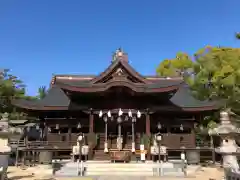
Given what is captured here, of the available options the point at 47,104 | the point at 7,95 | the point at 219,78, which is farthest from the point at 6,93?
the point at 219,78

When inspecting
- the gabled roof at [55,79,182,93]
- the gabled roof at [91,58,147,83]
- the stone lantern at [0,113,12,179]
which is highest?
the gabled roof at [91,58,147,83]

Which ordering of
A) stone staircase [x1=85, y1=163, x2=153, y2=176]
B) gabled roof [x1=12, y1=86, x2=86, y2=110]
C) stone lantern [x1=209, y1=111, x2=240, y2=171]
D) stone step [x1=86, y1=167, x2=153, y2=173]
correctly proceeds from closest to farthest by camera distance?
stone lantern [x1=209, y1=111, x2=240, y2=171] → stone staircase [x1=85, y1=163, x2=153, y2=176] → stone step [x1=86, y1=167, x2=153, y2=173] → gabled roof [x1=12, y1=86, x2=86, y2=110]

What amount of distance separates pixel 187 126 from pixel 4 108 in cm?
2329

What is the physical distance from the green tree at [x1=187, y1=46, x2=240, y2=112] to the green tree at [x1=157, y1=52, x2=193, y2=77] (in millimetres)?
11960

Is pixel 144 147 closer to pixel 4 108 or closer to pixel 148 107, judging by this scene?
pixel 148 107

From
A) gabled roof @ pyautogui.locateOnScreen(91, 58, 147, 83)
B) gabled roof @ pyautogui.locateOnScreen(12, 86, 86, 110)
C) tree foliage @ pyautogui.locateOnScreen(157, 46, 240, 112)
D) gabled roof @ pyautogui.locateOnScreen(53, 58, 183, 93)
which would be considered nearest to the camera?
gabled roof @ pyautogui.locateOnScreen(53, 58, 183, 93)

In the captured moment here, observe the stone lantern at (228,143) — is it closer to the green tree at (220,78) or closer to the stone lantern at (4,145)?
the stone lantern at (4,145)

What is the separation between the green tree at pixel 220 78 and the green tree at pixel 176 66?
12.0 metres

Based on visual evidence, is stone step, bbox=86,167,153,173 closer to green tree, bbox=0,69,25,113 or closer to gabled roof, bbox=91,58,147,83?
gabled roof, bbox=91,58,147,83

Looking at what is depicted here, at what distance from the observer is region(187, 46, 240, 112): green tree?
2108 cm

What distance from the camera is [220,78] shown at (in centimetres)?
2298

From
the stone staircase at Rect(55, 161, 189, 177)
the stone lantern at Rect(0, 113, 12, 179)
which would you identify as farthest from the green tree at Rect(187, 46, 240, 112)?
the stone lantern at Rect(0, 113, 12, 179)

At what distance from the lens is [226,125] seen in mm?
10180

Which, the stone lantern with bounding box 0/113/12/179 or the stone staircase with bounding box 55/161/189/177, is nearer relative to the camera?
the stone lantern with bounding box 0/113/12/179
